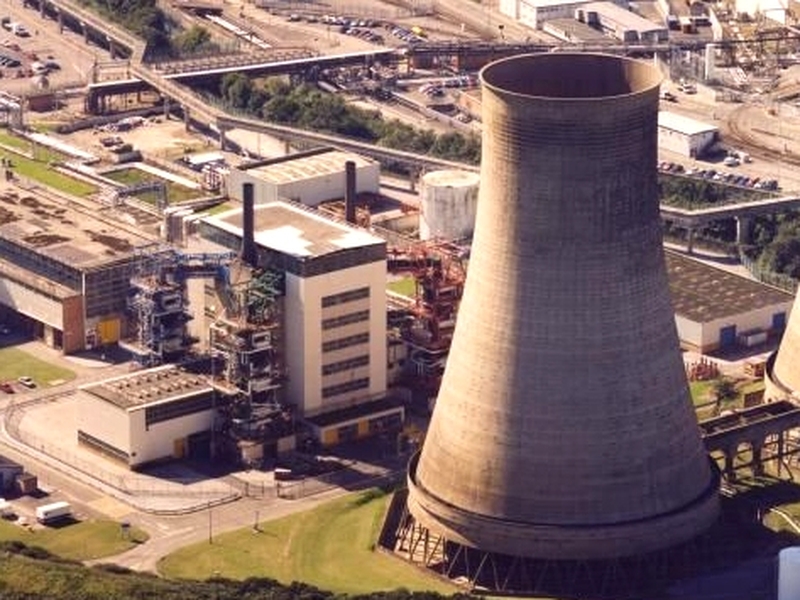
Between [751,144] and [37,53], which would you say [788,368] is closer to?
[751,144]

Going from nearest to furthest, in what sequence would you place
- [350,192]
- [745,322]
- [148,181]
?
[745,322] < [350,192] < [148,181]

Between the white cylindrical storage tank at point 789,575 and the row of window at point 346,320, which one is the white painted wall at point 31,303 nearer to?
the row of window at point 346,320

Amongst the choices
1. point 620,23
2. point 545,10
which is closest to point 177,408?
point 620,23

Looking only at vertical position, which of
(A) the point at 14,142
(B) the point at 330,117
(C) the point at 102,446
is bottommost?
(C) the point at 102,446

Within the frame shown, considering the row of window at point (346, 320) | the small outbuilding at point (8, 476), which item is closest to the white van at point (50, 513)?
the small outbuilding at point (8, 476)

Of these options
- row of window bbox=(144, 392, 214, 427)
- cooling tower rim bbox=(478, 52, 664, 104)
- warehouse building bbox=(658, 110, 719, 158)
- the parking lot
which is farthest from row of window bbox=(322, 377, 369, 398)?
the parking lot

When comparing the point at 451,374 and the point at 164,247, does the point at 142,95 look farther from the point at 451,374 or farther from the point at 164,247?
the point at 451,374
